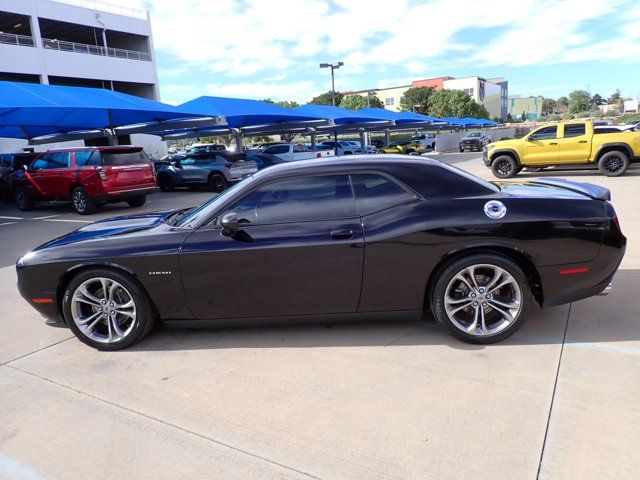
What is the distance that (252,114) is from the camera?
1881 cm

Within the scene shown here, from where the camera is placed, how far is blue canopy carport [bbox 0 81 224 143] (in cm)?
1387

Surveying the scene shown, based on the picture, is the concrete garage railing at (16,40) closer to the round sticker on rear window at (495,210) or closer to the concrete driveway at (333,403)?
the concrete driveway at (333,403)

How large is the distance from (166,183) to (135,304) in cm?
1534

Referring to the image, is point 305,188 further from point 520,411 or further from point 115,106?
point 115,106

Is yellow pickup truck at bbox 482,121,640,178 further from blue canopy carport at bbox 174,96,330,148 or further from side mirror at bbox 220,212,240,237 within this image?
side mirror at bbox 220,212,240,237

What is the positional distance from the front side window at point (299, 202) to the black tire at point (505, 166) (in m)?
13.0

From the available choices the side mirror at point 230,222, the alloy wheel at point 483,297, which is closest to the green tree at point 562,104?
the alloy wheel at point 483,297

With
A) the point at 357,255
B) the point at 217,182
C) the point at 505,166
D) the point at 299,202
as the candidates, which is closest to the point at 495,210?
the point at 357,255

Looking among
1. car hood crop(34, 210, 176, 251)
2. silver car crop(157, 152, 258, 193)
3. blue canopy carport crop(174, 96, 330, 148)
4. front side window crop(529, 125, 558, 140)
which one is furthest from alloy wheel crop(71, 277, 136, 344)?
blue canopy carport crop(174, 96, 330, 148)

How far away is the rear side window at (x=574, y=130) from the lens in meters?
14.5

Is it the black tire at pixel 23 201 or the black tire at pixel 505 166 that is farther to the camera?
the black tire at pixel 505 166

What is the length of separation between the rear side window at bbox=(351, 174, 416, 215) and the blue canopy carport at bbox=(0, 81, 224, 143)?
42.7ft

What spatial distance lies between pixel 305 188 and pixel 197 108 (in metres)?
15.5

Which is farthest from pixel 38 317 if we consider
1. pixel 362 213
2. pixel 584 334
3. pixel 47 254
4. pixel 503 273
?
pixel 584 334
